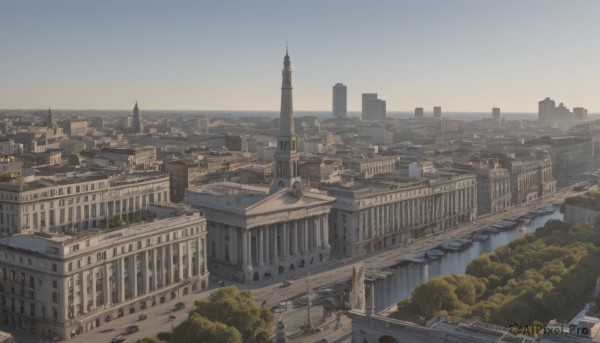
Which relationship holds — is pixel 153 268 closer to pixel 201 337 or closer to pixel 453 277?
pixel 201 337

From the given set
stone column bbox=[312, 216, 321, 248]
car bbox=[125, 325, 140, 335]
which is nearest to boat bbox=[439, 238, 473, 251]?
stone column bbox=[312, 216, 321, 248]

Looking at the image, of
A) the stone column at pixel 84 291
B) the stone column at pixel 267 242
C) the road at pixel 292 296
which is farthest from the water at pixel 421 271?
the stone column at pixel 84 291

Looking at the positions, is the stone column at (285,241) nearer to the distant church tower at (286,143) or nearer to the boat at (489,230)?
the distant church tower at (286,143)

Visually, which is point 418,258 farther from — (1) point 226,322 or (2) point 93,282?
(2) point 93,282

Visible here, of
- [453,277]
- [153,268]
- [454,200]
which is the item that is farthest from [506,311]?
[454,200]

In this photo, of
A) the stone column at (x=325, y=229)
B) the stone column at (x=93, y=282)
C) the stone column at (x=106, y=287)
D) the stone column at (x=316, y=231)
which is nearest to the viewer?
the stone column at (x=93, y=282)
